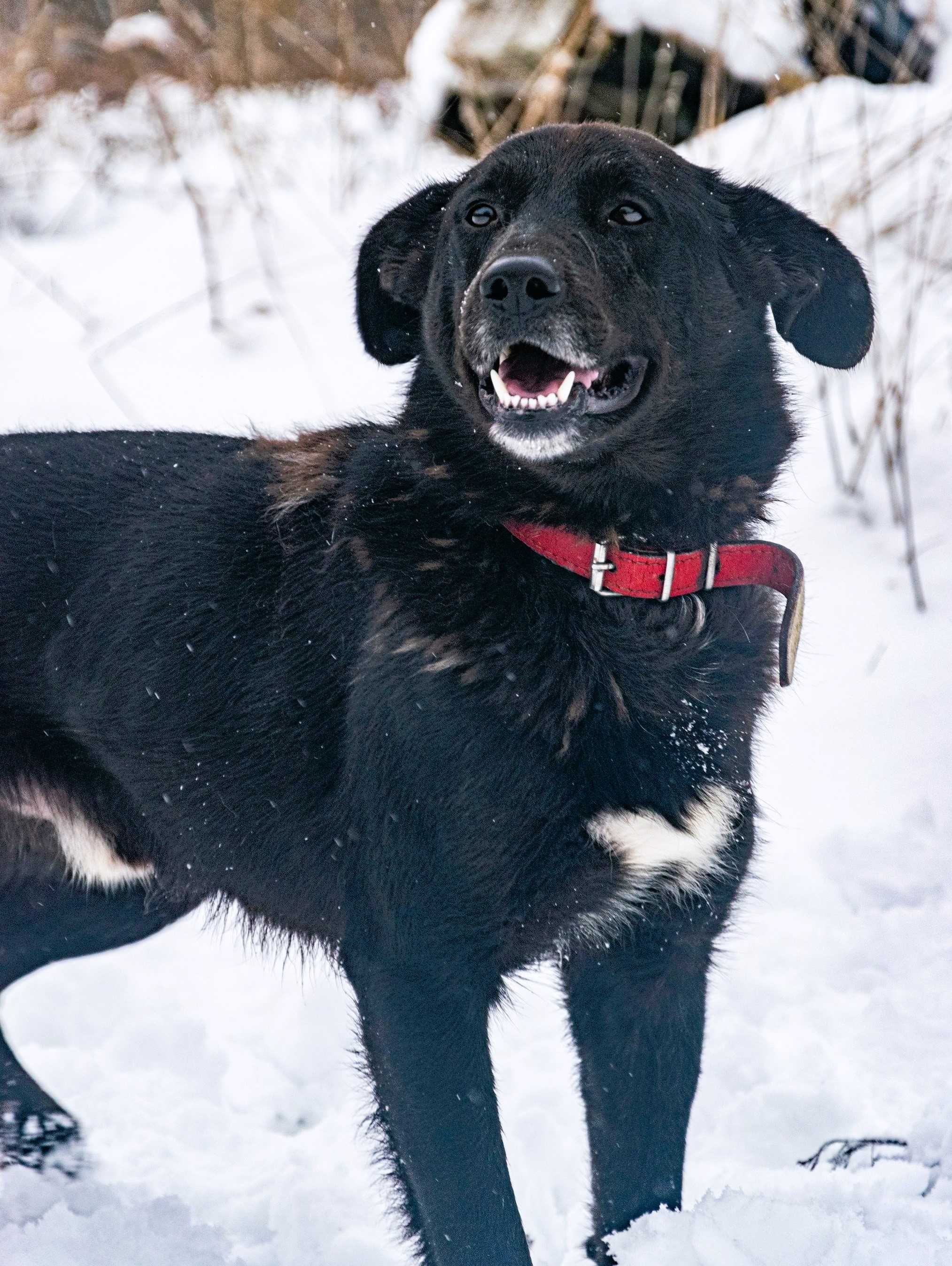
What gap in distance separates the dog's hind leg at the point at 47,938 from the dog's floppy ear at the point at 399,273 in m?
1.25

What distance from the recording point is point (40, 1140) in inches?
105

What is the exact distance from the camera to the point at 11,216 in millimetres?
6977

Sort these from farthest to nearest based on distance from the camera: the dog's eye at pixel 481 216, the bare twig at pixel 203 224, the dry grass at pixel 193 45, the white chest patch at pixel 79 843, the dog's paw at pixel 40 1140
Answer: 1. the dry grass at pixel 193 45
2. the bare twig at pixel 203 224
3. the dog's paw at pixel 40 1140
4. the white chest patch at pixel 79 843
5. the dog's eye at pixel 481 216

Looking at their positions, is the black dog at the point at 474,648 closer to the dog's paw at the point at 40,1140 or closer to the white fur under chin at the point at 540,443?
the white fur under chin at the point at 540,443

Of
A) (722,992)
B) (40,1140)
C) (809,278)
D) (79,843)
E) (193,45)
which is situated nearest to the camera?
(809,278)

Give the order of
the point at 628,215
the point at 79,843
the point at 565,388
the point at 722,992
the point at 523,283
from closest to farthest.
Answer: the point at 523,283 < the point at 565,388 < the point at 628,215 < the point at 79,843 < the point at 722,992

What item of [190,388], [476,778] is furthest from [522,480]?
[190,388]

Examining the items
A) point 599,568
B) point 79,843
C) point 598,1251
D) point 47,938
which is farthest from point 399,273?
point 598,1251

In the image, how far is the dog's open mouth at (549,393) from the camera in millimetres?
1960

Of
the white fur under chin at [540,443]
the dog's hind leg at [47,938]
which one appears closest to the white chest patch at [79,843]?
the dog's hind leg at [47,938]

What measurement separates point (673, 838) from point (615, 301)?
2.75 feet

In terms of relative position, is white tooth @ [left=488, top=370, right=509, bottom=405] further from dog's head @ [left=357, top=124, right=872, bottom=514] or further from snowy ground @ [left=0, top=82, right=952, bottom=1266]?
snowy ground @ [left=0, top=82, right=952, bottom=1266]

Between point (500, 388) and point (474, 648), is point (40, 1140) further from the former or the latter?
point (500, 388)

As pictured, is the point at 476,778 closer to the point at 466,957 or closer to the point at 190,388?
the point at 466,957
